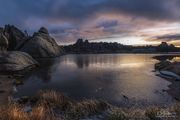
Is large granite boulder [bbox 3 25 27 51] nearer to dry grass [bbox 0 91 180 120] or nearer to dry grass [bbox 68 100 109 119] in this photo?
dry grass [bbox 68 100 109 119]

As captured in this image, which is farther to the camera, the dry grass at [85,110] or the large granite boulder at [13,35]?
the large granite boulder at [13,35]

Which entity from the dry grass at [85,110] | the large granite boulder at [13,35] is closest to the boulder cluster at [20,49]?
the large granite boulder at [13,35]

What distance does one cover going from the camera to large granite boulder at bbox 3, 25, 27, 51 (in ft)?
467

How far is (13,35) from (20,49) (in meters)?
28.1

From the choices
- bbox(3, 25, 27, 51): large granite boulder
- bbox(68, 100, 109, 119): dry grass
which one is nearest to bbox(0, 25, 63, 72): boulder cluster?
bbox(3, 25, 27, 51): large granite boulder

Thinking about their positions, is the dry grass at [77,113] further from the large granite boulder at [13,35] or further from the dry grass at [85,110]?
the large granite boulder at [13,35]

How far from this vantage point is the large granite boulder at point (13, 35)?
142275 millimetres

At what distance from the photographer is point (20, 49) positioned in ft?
406

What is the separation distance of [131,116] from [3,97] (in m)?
15.9

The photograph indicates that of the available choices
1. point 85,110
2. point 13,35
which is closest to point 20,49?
point 13,35

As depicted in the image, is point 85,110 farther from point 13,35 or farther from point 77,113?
point 13,35

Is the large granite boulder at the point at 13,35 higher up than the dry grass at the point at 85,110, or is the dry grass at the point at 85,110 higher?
the large granite boulder at the point at 13,35

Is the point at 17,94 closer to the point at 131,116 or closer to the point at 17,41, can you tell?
the point at 131,116

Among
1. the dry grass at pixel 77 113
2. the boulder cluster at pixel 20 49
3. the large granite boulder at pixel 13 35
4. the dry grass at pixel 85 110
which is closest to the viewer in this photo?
the dry grass at pixel 77 113
